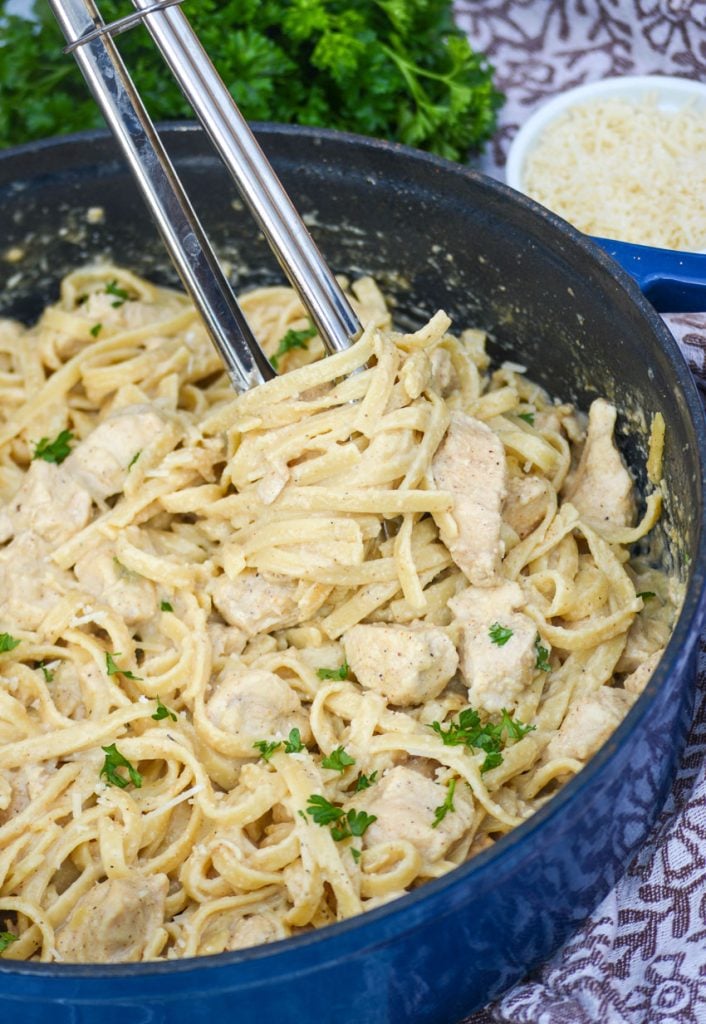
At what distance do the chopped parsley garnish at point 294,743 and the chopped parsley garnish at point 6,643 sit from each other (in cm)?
73

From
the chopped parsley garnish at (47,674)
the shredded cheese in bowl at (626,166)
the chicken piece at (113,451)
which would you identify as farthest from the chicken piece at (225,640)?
the shredded cheese in bowl at (626,166)

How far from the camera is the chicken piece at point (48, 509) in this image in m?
3.25

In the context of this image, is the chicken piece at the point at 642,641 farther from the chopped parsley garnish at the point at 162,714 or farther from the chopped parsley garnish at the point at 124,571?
the chopped parsley garnish at the point at 124,571

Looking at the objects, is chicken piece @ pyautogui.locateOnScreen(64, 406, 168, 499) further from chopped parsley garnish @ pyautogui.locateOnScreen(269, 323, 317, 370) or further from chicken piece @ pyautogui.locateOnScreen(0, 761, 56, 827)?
chicken piece @ pyautogui.locateOnScreen(0, 761, 56, 827)

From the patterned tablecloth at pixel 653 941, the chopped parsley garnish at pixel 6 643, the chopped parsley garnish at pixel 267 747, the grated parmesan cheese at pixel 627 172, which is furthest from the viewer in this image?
the grated parmesan cheese at pixel 627 172

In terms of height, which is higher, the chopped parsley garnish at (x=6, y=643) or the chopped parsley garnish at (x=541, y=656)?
the chopped parsley garnish at (x=6, y=643)

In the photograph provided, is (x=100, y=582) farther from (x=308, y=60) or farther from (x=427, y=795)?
(x=308, y=60)

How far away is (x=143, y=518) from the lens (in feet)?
10.7

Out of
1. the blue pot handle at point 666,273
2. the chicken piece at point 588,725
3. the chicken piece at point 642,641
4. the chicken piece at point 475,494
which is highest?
the blue pot handle at point 666,273

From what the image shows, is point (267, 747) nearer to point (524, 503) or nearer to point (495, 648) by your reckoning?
point (495, 648)

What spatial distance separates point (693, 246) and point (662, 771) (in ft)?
6.76

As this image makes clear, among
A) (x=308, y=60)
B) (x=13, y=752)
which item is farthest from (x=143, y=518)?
(x=308, y=60)

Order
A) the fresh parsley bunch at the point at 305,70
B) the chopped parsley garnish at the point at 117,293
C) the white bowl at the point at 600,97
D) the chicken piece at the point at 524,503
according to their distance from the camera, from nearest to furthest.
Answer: the chicken piece at the point at 524,503
the chopped parsley garnish at the point at 117,293
the fresh parsley bunch at the point at 305,70
the white bowl at the point at 600,97

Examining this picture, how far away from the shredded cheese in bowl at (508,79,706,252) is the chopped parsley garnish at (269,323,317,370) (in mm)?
1115
